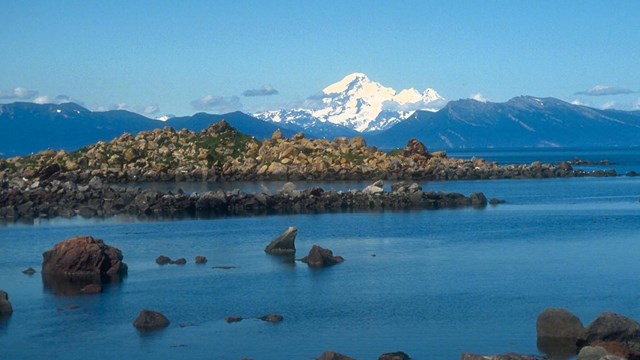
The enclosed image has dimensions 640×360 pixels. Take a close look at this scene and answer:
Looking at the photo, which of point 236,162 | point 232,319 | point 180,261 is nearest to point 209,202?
point 180,261

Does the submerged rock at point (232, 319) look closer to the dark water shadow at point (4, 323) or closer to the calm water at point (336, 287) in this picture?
the calm water at point (336, 287)

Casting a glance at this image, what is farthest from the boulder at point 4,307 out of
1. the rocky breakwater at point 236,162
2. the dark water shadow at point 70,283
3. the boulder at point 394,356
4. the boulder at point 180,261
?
the rocky breakwater at point 236,162

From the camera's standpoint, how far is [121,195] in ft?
250

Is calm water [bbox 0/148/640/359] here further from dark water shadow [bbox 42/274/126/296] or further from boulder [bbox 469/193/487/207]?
boulder [bbox 469/193/487/207]

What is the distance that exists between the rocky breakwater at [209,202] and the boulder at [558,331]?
144ft

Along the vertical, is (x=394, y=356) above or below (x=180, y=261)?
below

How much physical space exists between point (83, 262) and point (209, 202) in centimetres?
3237

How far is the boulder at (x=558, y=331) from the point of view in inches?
1044

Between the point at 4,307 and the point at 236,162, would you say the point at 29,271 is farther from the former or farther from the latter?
the point at 236,162

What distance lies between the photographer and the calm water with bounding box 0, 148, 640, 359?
27766 millimetres

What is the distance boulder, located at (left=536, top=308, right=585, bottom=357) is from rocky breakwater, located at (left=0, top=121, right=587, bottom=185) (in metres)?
80.5

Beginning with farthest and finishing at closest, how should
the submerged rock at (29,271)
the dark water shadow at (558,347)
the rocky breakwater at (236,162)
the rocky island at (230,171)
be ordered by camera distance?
the rocky breakwater at (236,162), the rocky island at (230,171), the submerged rock at (29,271), the dark water shadow at (558,347)

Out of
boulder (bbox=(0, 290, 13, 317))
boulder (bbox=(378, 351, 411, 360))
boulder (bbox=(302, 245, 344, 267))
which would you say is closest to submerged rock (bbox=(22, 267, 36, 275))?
boulder (bbox=(0, 290, 13, 317))

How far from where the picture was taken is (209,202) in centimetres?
7269
